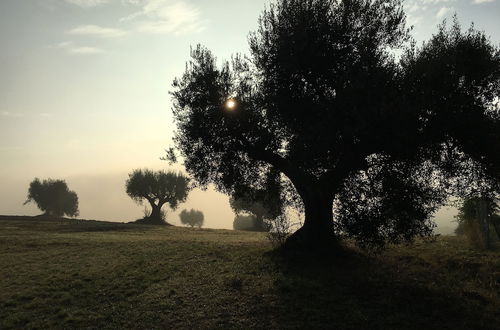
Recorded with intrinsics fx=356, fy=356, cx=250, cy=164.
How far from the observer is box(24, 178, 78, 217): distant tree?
292ft

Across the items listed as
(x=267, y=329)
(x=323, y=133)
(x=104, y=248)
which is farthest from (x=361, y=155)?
(x=104, y=248)

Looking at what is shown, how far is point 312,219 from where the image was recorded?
19984 millimetres

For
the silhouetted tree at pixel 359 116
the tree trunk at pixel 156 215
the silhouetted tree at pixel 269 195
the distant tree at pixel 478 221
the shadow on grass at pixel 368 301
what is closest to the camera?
the shadow on grass at pixel 368 301

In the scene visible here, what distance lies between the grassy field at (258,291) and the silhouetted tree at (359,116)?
2607 mm

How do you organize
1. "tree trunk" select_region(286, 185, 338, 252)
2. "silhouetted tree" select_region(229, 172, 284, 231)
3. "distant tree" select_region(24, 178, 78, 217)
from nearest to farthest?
"tree trunk" select_region(286, 185, 338, 252), "silhouetted tree" select_region(229, 172, 284, 231), "distant tree" select_region(24, 178, 78, 217)

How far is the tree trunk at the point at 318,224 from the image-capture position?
1951cm

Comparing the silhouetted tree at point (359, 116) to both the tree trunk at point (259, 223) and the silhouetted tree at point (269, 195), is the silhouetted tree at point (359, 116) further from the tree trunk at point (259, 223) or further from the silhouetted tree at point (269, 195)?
the tree trunk at point (259, 223)

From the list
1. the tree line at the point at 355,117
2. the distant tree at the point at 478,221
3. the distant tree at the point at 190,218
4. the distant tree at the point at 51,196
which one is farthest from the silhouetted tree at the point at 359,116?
the distant tree at the point at 190,218

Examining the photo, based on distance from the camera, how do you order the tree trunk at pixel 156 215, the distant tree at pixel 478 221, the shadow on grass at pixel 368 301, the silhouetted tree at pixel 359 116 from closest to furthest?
the shadow on grass at pixel 368 301, the silhouetted tree at pixel 359 116, the distant tree at pixel 478 221, the tree trunk at pixel 156 215

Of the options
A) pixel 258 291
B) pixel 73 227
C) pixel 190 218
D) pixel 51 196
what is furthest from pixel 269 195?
pixel 190 218

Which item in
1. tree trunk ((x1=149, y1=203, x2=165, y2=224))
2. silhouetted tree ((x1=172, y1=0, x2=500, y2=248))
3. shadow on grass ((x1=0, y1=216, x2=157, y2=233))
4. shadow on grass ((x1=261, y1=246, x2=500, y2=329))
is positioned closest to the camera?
shadow on grass ((x1=261, y1=246, x2=500, y2=329))

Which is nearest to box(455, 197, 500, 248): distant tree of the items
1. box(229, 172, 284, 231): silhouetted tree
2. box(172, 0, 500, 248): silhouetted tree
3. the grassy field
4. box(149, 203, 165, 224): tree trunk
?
the grassy field

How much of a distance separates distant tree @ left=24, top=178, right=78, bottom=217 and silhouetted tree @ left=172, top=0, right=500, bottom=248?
82.9m

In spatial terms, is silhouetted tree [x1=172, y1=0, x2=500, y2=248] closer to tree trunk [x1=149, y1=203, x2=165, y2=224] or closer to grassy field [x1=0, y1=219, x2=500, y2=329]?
grassy field [x1=0, y1=219, x2=500, y2=329]
